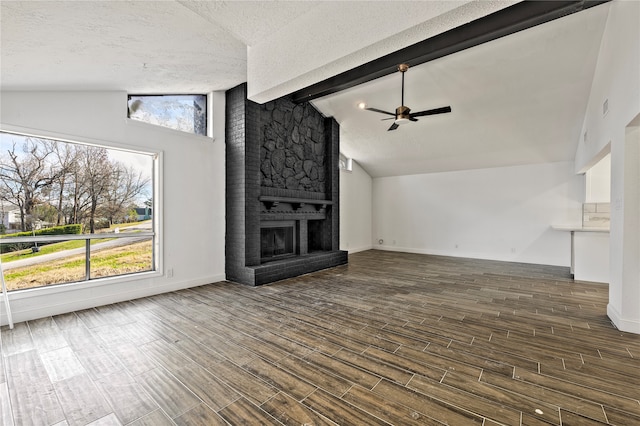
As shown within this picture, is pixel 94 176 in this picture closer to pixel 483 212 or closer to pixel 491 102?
pixel 491 102

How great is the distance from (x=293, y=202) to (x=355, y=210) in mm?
3299

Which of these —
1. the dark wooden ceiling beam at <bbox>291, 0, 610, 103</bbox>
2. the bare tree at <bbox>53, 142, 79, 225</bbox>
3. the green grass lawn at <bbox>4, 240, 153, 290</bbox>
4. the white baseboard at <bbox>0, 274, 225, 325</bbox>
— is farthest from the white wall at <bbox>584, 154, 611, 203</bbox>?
the bare tree at <bbox>53, 142, 79, 225</bbox>

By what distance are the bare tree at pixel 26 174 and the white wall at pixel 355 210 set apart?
6064 mm

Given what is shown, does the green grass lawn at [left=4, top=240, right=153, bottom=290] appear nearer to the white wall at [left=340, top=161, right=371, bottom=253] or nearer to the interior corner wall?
the white wall at [left=340, top=161, right=371, bottom=253]

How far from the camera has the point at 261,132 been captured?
17.1 feet

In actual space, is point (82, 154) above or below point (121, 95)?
below

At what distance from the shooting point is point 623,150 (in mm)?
2857

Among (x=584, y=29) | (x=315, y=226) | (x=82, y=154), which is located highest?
(x=584, y=29)

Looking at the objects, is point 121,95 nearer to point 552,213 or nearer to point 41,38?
point 41,38

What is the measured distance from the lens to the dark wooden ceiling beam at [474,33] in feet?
9.62

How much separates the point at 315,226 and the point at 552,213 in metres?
5.60

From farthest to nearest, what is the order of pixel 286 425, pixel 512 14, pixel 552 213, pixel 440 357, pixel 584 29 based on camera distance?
1. pixel 552 213
2. pixel 584 29
3. pixel 512 14
4. pixel 440 357
5. pixel 286 425

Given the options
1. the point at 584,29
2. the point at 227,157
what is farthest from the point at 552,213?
the point at 227,157

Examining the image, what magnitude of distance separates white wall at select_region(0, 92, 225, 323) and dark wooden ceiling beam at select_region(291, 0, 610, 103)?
2695 mm
